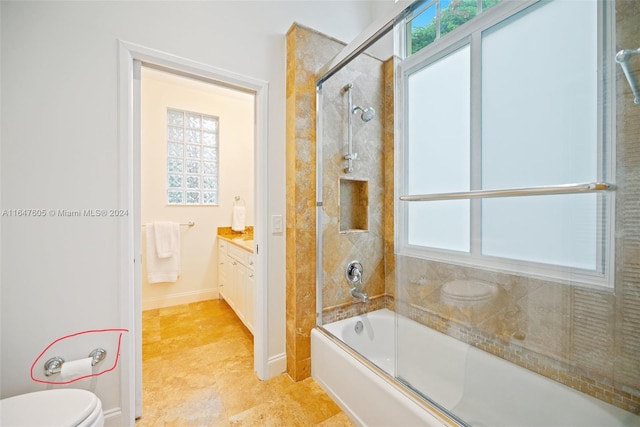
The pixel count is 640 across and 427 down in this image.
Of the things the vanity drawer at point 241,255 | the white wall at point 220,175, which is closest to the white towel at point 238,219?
the white wall at point 220,175

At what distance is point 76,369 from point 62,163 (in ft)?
3.25

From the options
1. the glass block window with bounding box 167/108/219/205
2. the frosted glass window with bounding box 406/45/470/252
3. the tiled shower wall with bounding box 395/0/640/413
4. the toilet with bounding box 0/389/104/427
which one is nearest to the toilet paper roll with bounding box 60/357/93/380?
the toilet with bounding box 0/389/104/427

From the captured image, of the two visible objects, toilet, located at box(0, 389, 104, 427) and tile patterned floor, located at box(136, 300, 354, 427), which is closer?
toilet, located at box(0, 389, 104, 427)

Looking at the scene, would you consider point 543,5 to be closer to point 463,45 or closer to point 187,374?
point 463,45

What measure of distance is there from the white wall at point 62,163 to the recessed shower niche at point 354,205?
1.42m

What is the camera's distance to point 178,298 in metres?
3.24

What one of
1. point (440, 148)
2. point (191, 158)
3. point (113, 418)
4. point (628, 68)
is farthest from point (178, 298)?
point (628, 68)

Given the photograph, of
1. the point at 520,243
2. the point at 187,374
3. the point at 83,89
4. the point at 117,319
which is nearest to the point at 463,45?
the point at 520,243

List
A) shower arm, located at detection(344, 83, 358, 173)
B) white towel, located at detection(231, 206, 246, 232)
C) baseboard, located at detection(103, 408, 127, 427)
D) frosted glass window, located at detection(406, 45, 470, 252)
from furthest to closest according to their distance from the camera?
white towel, located at detection(231, 206, 246, 232) < shower arm, located at detection(344, 83, 358, 173) < frosted glass window, located at detection(406, 45, 470, 252) < baseboard, located at detection(103, 408, 127, 427)

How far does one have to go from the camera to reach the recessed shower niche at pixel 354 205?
2143mm

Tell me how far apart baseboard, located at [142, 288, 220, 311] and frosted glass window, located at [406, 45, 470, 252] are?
280 cm

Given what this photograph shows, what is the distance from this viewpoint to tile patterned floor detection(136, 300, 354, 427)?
1.49m

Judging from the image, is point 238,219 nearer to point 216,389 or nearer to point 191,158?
point 191,158

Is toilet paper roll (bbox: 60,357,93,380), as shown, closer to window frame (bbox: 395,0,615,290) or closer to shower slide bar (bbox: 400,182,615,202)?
window frame (bbox: 395,0,615,290)
